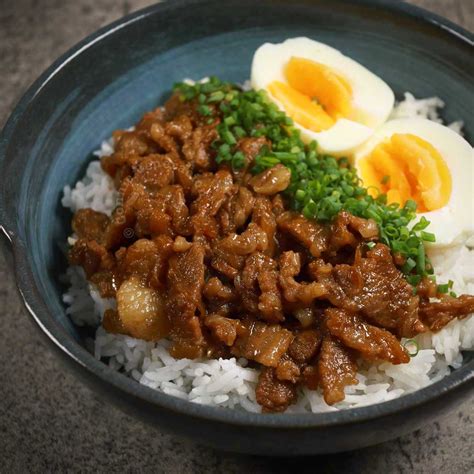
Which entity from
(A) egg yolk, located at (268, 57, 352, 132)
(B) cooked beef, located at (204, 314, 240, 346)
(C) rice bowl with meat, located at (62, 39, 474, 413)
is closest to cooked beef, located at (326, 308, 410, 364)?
(C) rice bowl with meat, located at (62, 39, 474, 413)

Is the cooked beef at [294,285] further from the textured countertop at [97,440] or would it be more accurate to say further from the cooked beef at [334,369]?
the textured countertop at [97,440]

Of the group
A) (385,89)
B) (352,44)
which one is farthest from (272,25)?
(385,89)

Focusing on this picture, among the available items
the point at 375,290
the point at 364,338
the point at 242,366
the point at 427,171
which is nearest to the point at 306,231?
the point at 375,290

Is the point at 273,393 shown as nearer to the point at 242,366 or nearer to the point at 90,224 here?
the point at 242,366

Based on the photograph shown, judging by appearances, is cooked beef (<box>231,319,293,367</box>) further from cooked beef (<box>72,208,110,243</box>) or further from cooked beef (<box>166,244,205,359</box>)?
cooked beef (<box>72,208,110,243</box>)

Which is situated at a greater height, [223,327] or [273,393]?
[223,327]

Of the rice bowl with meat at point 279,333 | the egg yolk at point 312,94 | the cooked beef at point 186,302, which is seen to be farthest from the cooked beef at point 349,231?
the egg yolk at point 312,94

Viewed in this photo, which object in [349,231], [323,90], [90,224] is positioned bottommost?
[90,224]
